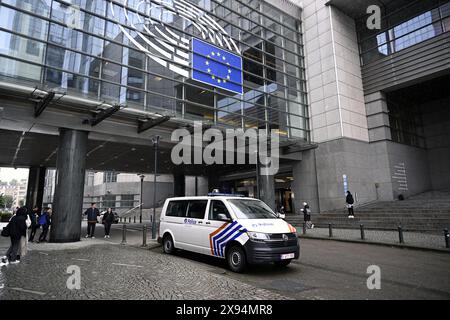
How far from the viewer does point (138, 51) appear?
18.0 meters

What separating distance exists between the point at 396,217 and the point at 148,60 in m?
17.6

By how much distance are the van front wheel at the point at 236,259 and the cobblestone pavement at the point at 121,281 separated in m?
0.42

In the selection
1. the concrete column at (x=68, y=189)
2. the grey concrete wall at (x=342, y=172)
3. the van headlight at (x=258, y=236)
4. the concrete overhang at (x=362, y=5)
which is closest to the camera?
the van headlight at (x=258, y=236)

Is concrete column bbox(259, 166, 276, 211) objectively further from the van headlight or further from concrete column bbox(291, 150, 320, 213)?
the van headlight

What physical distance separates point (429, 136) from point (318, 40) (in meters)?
15.2

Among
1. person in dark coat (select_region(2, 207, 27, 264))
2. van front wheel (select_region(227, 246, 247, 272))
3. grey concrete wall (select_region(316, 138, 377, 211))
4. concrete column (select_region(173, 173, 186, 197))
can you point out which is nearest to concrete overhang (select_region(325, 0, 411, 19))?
grey concrete wall (select_region(316, 138, 377, 211))

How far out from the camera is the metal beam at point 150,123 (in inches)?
644

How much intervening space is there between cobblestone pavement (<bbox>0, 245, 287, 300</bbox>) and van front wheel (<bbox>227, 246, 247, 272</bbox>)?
420mm

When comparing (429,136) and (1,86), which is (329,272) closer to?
(1,86)

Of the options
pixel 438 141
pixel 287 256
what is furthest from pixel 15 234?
pixel 438 141

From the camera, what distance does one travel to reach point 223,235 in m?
8.20

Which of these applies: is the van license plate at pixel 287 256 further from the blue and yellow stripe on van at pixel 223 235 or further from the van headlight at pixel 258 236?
the blue and yellow stripe on van at pixel 223 235

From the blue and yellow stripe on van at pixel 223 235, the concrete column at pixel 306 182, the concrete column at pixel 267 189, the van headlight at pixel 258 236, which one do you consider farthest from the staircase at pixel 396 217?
the blue and yellow stripe on van at pixel 223 235

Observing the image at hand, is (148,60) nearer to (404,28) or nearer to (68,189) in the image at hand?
(68,189)
